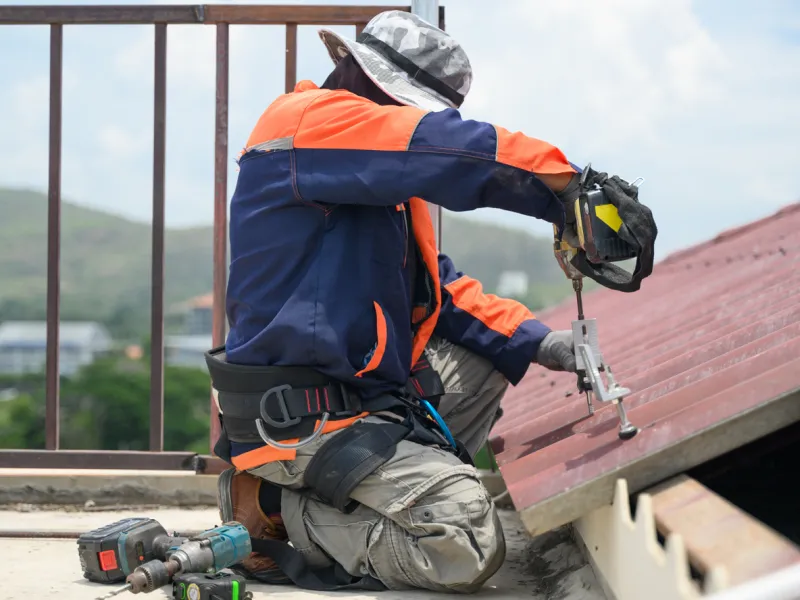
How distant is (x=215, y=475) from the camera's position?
3.80 metres

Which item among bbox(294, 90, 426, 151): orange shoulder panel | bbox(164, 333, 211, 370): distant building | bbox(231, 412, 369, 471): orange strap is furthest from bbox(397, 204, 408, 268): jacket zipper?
bbox(164, 333, 211, 370): distant building

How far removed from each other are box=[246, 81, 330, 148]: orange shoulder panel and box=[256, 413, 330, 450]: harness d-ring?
71cm

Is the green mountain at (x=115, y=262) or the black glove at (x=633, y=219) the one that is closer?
the black glove at (x=633, y=219)

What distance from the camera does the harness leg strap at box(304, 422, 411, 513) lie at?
251 centimetres

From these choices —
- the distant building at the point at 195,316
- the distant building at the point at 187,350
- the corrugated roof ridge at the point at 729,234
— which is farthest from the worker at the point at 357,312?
the distant building at the point at 195,316

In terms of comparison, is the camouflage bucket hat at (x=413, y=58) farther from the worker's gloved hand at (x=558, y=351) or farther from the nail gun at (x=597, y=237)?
the worker's gloved hand at (x=558, y=351)

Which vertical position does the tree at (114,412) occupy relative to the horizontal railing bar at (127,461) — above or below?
below

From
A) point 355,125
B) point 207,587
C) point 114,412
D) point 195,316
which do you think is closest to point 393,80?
point 355,125

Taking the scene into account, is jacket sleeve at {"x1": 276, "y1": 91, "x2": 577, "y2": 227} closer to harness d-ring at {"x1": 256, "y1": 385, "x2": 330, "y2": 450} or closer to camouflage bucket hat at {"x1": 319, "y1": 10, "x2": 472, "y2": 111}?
camouflage bucket hat at {"x1": 319, "y1": 10, "x2": 472, "y2": 111}

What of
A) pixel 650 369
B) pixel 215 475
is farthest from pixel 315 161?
pixel 215 475

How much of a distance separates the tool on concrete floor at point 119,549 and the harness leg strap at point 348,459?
0.39 m

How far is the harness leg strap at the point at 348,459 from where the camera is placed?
8.24 ft

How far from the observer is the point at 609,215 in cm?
231

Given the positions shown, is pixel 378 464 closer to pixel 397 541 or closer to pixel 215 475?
pixel 397 541
